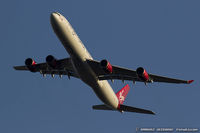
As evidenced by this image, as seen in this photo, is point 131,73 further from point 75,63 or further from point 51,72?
point 51,72

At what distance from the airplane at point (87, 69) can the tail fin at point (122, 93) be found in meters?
2.01

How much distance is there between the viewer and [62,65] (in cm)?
4453

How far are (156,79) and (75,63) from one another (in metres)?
10.9

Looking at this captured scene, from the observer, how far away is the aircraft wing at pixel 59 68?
44062mm

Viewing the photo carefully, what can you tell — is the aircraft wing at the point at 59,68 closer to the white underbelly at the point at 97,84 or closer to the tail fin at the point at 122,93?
the white underbelly at the point at 97,84

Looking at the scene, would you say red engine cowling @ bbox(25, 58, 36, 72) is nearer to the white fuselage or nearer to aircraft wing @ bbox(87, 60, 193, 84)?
the white fuselage

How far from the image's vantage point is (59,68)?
44719 millimetres

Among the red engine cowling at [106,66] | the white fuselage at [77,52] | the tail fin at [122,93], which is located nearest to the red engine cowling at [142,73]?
the red engine cowling at [106,66]

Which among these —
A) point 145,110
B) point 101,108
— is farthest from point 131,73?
point 101,108

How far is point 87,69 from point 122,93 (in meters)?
14.5

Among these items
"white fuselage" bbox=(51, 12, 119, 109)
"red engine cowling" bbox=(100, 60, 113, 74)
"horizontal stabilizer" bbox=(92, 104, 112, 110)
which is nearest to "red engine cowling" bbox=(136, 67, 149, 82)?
"red engine cowling" bbox=(100, 60, 113, 74)

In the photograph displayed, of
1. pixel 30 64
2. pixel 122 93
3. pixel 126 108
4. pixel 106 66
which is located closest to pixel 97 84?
pixel 106 66

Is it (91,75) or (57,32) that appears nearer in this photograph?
(57,32)

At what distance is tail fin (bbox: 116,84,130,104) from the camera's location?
5186cm
